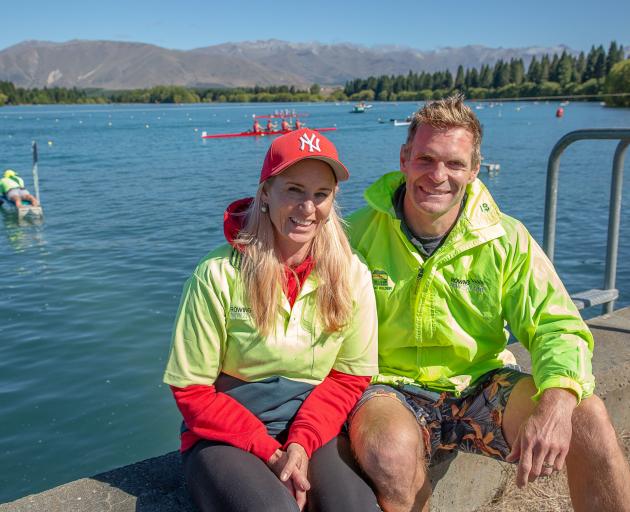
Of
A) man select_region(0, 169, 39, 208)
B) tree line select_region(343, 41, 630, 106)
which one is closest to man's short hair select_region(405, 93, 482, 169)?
man select_region(0, 169, 39, 208)

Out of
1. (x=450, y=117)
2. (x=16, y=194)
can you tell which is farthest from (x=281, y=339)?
(x=16, y=194)

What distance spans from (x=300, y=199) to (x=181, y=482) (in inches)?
46.8

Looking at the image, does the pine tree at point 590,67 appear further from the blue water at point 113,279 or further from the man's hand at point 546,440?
the man's hand at point 546,440

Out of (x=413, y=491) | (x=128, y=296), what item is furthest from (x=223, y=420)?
(x=128, y=296)

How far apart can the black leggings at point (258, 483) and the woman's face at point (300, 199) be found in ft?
2.68

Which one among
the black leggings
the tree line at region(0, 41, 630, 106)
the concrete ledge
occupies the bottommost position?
the concrete ledge

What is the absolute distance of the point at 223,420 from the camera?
7.41 ft

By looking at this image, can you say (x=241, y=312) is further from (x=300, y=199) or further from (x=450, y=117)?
(x=450, y=117)

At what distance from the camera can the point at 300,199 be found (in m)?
2.42

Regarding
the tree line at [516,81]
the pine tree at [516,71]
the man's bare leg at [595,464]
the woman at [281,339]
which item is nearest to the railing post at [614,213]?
the man's bare leg at [595,464]

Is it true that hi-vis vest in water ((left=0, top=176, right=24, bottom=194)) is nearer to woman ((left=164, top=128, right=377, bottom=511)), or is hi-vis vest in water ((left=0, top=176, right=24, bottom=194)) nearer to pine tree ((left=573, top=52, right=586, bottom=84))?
woman ((left=164, top=128, right=377, bottom=511))

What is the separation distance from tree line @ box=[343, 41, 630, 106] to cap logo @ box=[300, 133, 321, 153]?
87851 mm

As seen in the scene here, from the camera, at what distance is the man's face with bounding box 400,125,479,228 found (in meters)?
2.65

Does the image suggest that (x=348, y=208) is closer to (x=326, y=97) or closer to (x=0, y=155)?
(x=0, y=155)
